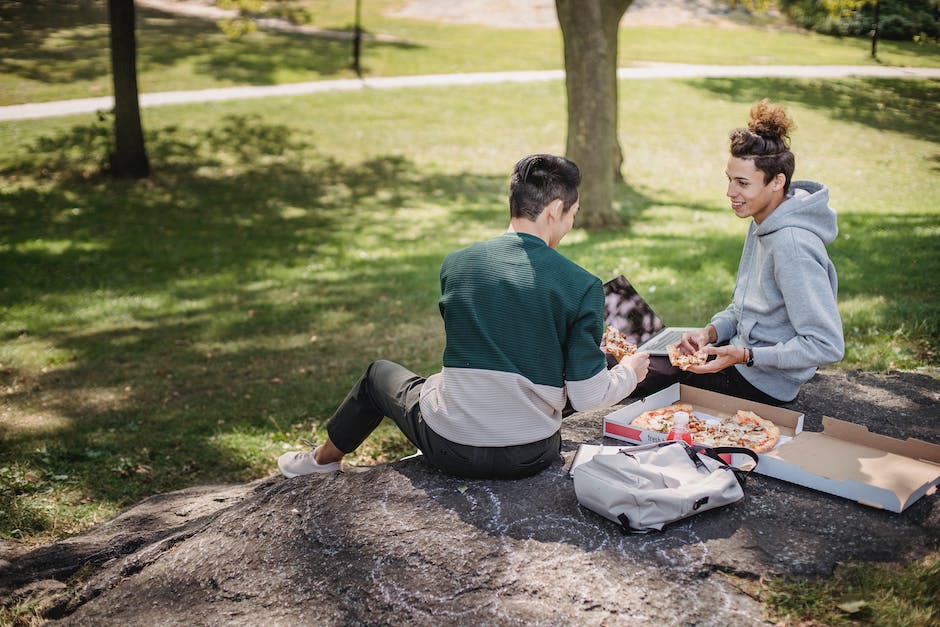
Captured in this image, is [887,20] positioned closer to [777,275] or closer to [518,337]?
[777,275]

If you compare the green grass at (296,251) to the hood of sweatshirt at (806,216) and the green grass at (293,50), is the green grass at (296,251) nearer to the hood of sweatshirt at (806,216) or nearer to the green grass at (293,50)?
the hood of sweatshirt at (806,216)

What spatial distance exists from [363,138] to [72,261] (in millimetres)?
8343

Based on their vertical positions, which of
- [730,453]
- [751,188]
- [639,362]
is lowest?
[730,453]

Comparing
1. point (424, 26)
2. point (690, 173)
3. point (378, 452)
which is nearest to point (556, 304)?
point (378, 452)

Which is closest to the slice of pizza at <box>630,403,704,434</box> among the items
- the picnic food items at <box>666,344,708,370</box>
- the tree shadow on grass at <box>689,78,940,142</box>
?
the picnic food items at <box>666,344,708,370</box>

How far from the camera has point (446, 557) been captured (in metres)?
3.48

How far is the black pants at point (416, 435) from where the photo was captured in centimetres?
388

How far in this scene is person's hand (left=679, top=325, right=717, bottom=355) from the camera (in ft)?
15.8

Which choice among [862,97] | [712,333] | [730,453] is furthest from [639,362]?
[862,97]

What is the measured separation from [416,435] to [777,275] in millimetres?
2086

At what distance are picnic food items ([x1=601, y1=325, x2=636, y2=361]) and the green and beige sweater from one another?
834mm

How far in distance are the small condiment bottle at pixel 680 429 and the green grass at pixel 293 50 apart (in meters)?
14.7

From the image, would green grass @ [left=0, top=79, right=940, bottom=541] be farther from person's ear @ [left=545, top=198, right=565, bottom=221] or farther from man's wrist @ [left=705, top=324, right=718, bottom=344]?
person's ear @ [left=545, top=198, right=565, bottom=221]

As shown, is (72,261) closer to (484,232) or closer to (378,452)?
(484,232)
